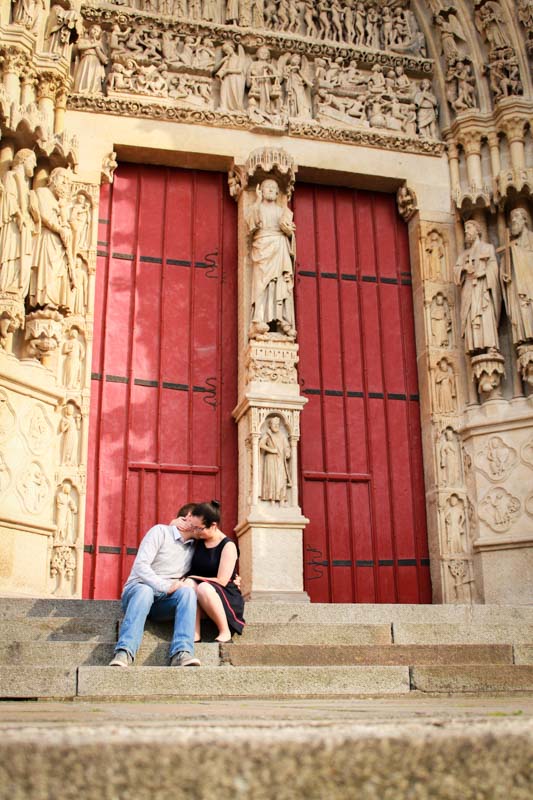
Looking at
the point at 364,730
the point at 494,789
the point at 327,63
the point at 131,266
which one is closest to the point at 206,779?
the point at 364,730

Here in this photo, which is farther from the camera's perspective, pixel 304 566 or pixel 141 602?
pixel 304 566

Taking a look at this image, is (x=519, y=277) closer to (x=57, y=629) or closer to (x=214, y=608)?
(x=214, y=608)

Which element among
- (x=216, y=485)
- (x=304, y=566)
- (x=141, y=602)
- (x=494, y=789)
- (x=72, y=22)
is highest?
(x=72, y=22)

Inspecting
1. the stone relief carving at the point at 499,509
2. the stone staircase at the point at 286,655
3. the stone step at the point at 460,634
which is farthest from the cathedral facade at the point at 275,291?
the stone step at the point at 460,634

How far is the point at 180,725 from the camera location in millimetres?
1043

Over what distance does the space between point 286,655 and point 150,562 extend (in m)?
1.07

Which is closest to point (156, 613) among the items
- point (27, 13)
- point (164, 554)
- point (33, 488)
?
point (164, 554)

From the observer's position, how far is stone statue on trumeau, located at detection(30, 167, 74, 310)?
309 inches

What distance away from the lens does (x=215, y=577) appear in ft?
17.9

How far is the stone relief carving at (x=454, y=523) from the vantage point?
8.52 metres

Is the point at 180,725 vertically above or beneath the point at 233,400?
beneath

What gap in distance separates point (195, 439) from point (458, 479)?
2.65 meters

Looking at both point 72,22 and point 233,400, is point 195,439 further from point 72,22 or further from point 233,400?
point 72,22

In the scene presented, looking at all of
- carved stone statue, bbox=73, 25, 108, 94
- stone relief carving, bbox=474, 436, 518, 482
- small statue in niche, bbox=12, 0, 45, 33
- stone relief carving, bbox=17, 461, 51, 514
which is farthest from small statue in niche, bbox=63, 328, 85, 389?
stone relief carving, bbox=474, 436, 518, 482
